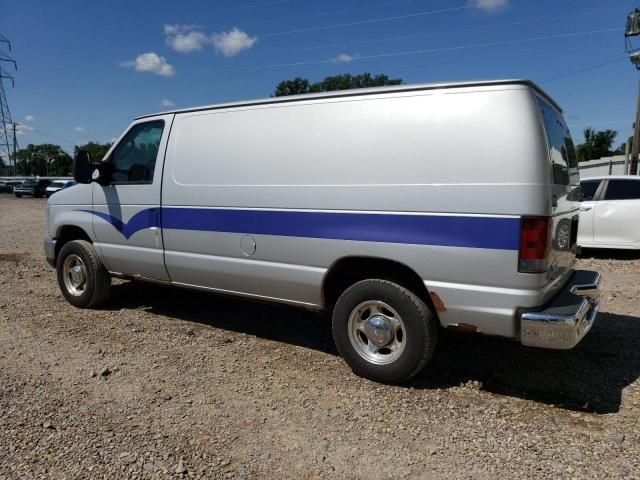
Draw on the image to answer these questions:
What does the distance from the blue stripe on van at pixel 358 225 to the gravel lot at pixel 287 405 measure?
1.16 metres

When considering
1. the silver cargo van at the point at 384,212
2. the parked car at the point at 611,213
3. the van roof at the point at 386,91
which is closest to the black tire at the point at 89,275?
the silver cargo van at the point at 384,212

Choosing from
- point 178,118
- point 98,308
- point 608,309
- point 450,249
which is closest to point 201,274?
point 178,118

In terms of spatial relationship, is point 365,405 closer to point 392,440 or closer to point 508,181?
point 392,440

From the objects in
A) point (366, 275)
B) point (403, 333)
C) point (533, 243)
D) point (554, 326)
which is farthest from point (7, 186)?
point (554, 326)

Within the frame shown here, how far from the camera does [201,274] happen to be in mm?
4867

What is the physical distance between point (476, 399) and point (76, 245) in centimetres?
473

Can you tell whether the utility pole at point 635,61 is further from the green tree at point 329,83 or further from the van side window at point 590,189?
the green tree at point 329,83

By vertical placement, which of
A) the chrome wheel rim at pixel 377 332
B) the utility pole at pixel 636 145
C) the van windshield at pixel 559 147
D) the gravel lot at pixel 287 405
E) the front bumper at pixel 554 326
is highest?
the utility pole at pixel 636 145

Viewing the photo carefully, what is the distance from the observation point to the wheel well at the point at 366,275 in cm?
382

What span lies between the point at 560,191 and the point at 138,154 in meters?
4.11

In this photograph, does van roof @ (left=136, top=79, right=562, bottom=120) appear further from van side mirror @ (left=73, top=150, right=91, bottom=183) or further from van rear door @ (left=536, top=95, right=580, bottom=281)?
van side mirror @ (left=73, top=150, right=91, bottom=183)

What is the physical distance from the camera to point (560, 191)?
362 centimetres

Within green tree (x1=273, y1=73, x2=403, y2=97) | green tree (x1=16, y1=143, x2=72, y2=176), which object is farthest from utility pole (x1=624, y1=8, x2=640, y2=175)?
green tree (x1=16, y1=143, x2=72, y2=176)

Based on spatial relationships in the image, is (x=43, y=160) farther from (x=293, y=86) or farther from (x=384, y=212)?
(x=384, y=212)
